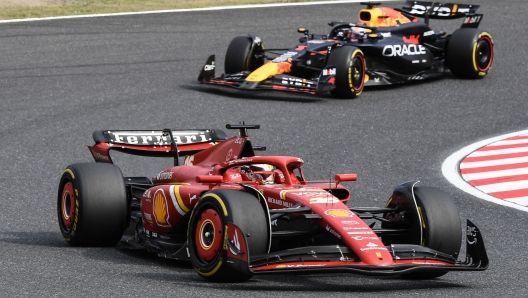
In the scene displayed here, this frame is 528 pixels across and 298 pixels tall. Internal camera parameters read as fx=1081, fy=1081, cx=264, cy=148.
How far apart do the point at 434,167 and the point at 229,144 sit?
5.09 metres

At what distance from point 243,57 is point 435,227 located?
33.9 ft

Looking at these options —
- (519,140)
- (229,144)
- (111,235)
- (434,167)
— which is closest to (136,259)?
(111,235)

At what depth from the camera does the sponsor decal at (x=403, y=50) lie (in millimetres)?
17797

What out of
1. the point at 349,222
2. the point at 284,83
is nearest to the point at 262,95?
the point at 284,83

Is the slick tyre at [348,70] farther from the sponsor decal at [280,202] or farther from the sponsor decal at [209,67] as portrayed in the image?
the sponsor decal at [280,202]

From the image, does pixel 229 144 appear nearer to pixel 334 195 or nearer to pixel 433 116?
pixel 334 195

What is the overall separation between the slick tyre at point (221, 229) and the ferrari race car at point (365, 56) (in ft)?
29.6

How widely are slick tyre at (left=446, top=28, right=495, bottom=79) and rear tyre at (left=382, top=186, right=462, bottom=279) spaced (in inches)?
427

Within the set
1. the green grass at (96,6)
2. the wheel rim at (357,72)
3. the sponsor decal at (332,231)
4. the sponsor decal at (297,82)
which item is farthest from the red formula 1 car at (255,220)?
the green grass at (96,6)

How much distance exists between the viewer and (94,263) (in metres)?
8.26

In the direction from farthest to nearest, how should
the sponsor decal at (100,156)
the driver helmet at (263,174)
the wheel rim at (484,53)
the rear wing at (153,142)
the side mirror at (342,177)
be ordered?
the wheel rim at (484,53), the rear wing at (153,142), the sponsor decal at (100,156), the driver helmet at (263,174), the side mirror at (342,177)

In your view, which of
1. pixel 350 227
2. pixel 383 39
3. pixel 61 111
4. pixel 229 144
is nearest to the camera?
pixel 350 227

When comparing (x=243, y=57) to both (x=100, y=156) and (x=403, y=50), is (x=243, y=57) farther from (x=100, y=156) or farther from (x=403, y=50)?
(x=100, y=156)

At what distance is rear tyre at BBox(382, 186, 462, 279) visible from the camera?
790 centimetres
